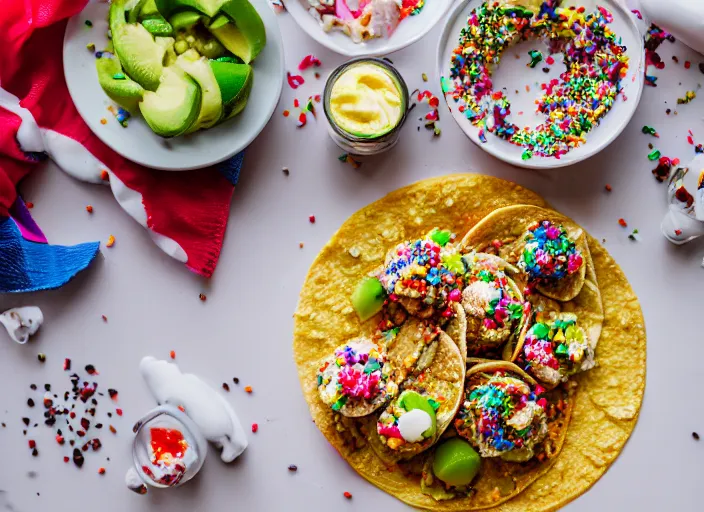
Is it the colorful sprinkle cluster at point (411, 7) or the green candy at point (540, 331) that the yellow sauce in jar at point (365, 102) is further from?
the green candy at point (540, 331)

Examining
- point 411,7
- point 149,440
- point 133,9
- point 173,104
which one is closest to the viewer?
point 173,104

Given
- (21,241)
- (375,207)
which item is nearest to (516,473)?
(375,207)

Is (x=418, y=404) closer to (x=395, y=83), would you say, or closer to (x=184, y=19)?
(x=395, y=83)

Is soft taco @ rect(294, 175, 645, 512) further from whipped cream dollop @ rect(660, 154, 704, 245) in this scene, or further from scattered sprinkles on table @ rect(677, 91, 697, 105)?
scattered sprinkles on table @ rect(677, 91, 697, 105)

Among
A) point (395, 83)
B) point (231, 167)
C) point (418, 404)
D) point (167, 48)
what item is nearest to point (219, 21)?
point (167, 48)

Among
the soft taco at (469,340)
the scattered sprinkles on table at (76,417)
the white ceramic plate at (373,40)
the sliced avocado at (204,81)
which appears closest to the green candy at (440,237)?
the soft taco at (469,340)

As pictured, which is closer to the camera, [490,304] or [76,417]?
[490,304]

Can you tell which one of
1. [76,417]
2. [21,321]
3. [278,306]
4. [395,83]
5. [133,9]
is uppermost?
[395,83]
